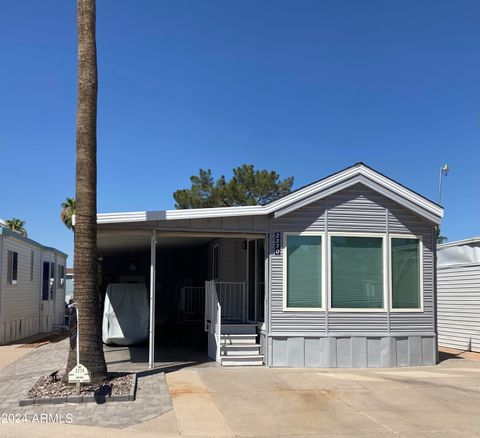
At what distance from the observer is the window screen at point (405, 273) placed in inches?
450

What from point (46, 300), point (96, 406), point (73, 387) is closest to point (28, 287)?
point (46, 300)

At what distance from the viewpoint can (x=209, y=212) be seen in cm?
1063

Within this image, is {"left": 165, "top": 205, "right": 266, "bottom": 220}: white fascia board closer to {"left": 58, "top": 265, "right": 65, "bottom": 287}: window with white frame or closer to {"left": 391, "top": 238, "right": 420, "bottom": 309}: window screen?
{"left": 391, "top": 238, "right": 420, "bottom": 309}: window screen

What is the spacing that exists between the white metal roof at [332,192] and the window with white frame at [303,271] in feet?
2.40

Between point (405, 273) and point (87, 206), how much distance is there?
268 inches

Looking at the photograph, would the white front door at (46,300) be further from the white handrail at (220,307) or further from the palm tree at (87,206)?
the palm tree at (87,206)

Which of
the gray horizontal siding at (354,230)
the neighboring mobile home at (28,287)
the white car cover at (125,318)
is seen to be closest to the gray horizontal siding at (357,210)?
the gray horizontal siding at (354,230)

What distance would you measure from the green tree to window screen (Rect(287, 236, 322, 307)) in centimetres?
1947

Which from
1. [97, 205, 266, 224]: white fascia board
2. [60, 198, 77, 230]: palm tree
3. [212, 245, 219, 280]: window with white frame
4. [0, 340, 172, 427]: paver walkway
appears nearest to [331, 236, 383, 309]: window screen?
[97, 205, 266, 224]: white fascia board

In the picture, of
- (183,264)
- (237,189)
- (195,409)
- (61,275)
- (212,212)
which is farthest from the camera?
(237,189)

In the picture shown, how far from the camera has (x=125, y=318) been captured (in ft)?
46.1

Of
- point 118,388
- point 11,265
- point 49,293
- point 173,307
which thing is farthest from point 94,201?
point 49,293

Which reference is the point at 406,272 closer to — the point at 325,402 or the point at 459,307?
the point at 325,402

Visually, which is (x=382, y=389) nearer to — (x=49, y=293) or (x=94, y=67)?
(x=94, y=67)
